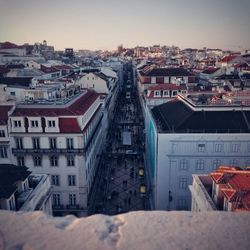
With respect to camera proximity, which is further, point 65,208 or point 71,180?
point 65,208

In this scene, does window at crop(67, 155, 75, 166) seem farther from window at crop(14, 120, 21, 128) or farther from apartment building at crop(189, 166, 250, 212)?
apartment building at crop(189, 166, 250, 212)

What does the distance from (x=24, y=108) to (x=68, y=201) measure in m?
12.5

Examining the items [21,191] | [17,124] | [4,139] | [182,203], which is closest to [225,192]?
[21,191]

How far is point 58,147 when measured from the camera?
35.8 m

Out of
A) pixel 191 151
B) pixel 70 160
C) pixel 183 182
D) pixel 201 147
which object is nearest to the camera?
pixel 201 147

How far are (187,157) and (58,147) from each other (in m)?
15.1

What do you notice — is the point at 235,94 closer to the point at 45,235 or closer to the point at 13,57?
the point at 45,235

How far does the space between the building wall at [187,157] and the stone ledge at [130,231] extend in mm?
28798

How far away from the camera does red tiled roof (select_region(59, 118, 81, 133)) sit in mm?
35250

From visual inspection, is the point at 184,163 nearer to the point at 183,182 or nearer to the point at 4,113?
the point at 183,182

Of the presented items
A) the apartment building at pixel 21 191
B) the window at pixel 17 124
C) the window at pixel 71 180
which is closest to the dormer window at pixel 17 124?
the window at pixel 17 124

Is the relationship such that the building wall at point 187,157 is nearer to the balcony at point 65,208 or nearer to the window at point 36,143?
the balcony at point 65,208

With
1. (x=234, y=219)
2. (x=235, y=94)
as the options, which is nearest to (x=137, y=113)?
(x=235, y=94)

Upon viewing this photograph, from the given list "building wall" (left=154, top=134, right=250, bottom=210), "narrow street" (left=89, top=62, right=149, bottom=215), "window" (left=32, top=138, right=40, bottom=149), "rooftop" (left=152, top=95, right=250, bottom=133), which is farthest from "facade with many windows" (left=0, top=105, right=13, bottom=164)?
"rooftop" (left=152, top=95, right=250, bottom=133)
